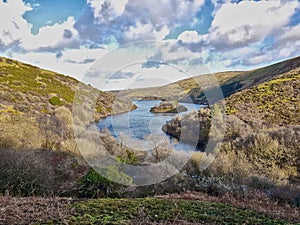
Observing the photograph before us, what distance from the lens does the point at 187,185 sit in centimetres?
1498

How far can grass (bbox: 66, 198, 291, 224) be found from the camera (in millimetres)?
5664

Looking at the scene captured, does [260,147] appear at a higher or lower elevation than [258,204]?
lower

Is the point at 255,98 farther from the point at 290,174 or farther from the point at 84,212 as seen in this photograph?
the point at 84,212

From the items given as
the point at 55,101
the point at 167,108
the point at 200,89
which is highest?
the point at 55,101

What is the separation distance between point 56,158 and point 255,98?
171ft

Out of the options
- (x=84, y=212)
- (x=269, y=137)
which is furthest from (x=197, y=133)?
(x=84, y=212)

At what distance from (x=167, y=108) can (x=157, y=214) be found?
47.7 m

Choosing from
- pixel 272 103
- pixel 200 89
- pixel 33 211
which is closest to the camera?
pixel 33 211

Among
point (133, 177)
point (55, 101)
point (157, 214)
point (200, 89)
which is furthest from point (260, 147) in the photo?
point (55, 101)

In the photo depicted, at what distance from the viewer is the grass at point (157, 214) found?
566 centimetres

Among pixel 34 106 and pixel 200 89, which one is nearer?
pixel 200 89

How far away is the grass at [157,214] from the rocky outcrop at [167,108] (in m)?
39.7

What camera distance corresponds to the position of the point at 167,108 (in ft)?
177

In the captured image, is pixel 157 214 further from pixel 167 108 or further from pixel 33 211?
pixel 167 108
